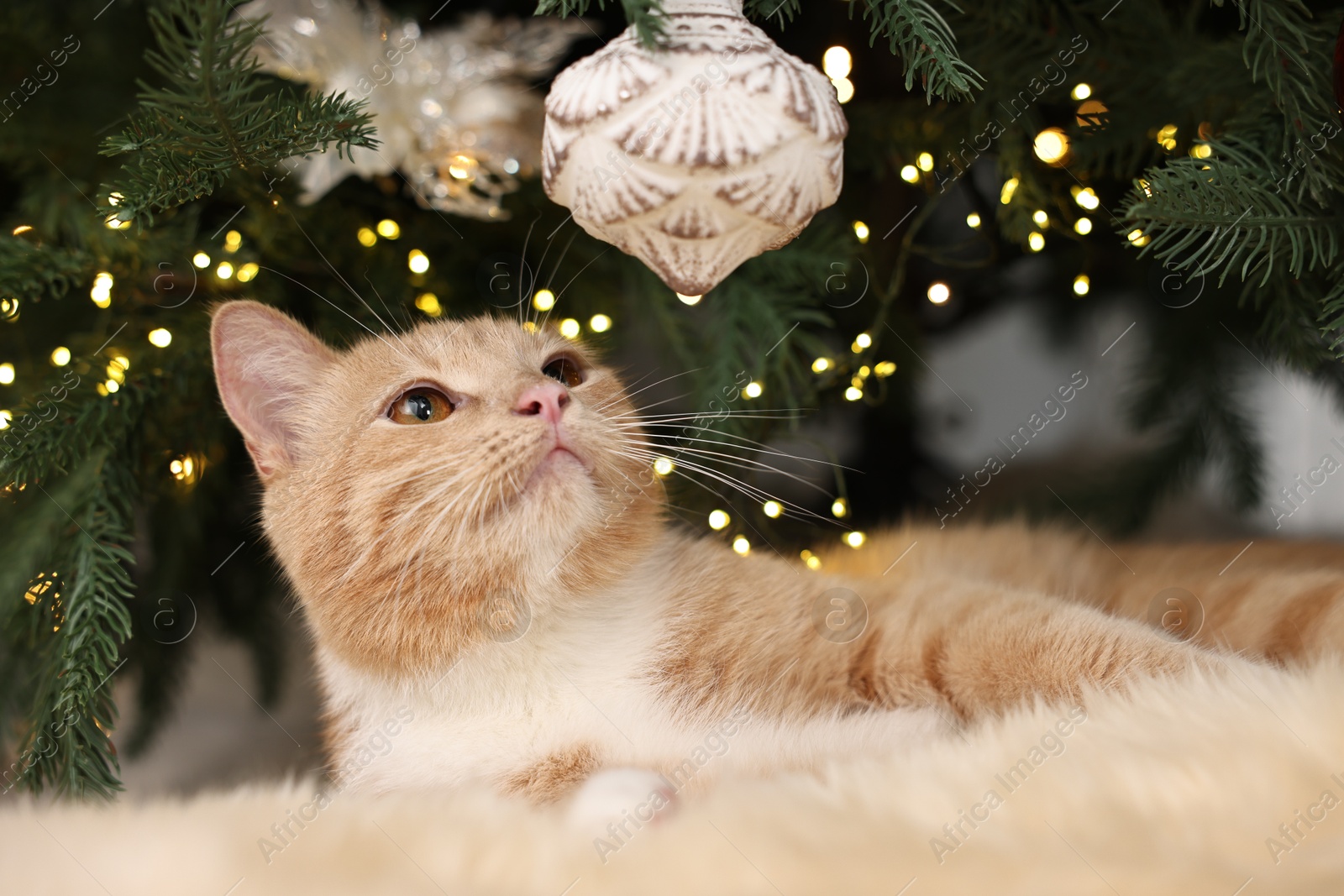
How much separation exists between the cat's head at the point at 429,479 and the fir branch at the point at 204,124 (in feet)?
0.70

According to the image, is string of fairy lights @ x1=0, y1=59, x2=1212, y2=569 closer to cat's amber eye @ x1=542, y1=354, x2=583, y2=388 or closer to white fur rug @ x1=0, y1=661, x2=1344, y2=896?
cat's amber eye @ x1=542, y1=354, x2=583, y2=388

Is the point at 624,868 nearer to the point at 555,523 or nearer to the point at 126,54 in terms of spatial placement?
the point at 555,523

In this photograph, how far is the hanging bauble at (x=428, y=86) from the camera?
115 centimetres

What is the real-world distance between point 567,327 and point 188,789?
984 millimetres

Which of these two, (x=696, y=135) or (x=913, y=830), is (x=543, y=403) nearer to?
(x=696, y=135)

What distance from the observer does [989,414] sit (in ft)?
6.34

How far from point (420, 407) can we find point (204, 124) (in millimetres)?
341

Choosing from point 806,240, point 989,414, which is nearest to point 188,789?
point 806,240

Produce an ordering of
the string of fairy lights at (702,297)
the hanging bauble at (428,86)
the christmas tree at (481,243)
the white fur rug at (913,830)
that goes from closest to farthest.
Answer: the white fur rug at (913,830) → the christmas tree at (481,243) → the string of fairy lights at (702,297) → the hanging bauble at (428,86)

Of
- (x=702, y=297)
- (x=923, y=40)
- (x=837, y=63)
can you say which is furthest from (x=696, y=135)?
(x=702, y=297)

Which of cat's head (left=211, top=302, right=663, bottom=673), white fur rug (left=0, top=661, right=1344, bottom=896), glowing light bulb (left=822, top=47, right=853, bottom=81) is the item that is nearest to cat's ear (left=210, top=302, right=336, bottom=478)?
cat's head (left=211, top=302, right=663, bottom=673)

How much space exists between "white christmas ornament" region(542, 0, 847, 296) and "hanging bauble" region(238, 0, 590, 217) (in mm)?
557

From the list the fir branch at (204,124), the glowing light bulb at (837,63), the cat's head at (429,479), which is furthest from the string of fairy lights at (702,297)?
the fir branch at (204,124)

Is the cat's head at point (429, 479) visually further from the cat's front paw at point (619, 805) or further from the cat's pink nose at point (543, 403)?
the cat's front paw at point (619, 805)
